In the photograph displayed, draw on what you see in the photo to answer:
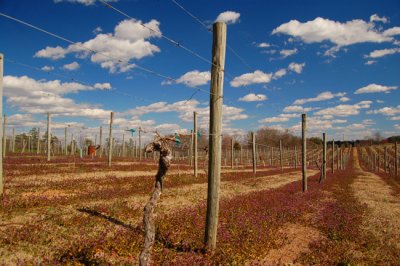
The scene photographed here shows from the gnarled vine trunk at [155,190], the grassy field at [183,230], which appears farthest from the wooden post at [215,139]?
the gnarled vine trunk at [155,190]

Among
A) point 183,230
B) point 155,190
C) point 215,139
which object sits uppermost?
point 215,139

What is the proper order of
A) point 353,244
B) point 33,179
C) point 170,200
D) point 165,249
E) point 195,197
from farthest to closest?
point 33,179 < point 195,197 < point 170,200 < point 353,244 < point 165,249

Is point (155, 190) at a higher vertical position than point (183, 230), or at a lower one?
higher

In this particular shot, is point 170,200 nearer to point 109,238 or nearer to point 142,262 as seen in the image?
point 109,238

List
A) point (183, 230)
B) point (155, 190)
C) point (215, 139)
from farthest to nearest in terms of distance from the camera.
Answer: point (183, 230)
point (215, 139)
point (155, 190)

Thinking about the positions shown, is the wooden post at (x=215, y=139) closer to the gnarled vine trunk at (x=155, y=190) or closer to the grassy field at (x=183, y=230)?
the grassy field at (x=183, y=230)

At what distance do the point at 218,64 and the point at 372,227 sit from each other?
9.58 m

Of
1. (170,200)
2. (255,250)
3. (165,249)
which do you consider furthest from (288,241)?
(170,200)

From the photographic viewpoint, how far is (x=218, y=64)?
28.0ft

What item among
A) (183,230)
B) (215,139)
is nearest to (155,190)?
(215,139)

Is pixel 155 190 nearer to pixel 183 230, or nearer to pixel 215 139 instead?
pixel 215 139

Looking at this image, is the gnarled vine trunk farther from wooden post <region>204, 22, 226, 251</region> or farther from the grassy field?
wooden post <region>204, 22, 226, 251</region>

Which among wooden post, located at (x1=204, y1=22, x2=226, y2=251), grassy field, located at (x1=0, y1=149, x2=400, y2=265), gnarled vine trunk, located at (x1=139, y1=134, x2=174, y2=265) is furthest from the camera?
wooden post, located at (x1=204, y1=22, x2=226, y2=251)

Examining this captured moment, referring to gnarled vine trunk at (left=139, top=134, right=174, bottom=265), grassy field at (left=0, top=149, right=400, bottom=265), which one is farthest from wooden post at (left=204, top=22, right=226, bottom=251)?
gnarled vine trunk at (left=139, top=134, right=174, bottom=265)
